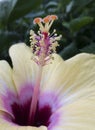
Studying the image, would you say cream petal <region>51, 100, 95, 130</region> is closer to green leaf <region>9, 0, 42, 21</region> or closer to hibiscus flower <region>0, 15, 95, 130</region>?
hibiscus flower <region>0, 15, 95, 130</region>

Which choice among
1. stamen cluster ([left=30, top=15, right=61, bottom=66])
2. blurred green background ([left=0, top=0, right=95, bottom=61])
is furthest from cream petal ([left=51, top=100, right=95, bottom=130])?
blurred green background ([left=0, top=0, right=95, bottom=61])

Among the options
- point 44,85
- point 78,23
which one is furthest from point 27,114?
point 78,23

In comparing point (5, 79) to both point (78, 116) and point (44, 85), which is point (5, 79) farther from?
point (78, 116)

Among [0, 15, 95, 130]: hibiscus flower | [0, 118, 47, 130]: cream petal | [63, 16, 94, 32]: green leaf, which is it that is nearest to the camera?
[0, 118, 47, 130]: cream petal

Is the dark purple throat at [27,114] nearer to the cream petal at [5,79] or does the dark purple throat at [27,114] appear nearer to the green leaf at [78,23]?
the cream petal at [5,79]

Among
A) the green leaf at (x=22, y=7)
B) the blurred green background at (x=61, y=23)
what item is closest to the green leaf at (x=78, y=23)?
the blurred green background at (x=61, y=23)
